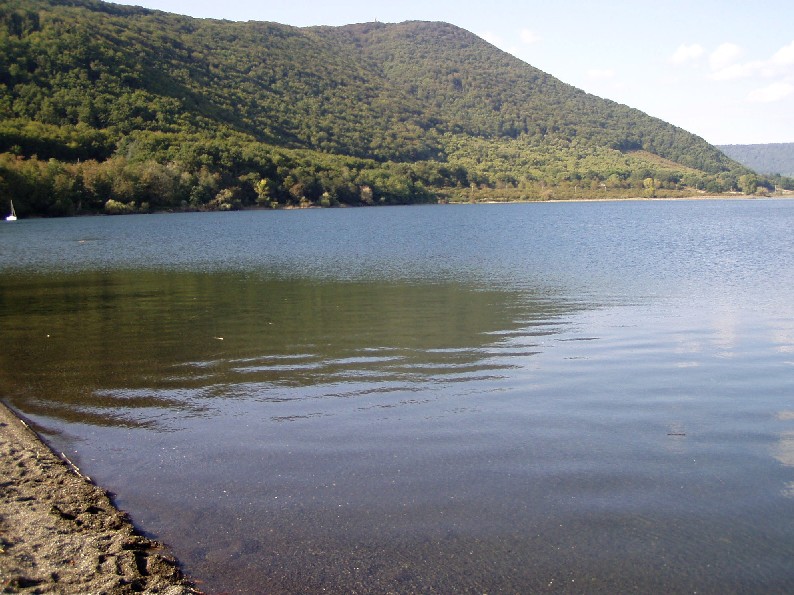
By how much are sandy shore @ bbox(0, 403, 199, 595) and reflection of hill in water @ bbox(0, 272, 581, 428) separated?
2.55 meters

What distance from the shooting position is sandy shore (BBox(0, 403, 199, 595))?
17.6 ft

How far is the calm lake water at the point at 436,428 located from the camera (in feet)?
20.4

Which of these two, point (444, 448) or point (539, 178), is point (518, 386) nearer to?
point (444, 448)

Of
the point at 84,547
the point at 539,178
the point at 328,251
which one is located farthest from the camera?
the point at 539,178

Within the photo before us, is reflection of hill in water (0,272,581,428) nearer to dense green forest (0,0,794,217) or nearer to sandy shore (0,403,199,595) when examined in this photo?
sandy shore (0,403,199,595)

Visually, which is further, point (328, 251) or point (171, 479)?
point (328, 251)

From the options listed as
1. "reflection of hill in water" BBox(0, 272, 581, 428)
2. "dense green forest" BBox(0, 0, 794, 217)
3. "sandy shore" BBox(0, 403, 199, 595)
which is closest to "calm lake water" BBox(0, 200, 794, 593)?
"reflection of hill in water" BBox(0, 272, 581, 428)

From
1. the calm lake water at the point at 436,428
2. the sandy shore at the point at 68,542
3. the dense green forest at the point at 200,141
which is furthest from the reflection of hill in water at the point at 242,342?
the dense green forest at the point at 200,141

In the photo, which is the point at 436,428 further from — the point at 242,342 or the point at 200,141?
the point at 200,141

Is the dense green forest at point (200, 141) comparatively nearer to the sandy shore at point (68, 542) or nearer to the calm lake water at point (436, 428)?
the calm lake water at point (436, 428)

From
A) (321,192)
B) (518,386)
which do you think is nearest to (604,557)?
(518,386)

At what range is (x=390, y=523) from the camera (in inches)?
268

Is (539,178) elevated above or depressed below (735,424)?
above

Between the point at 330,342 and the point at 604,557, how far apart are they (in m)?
9.73
